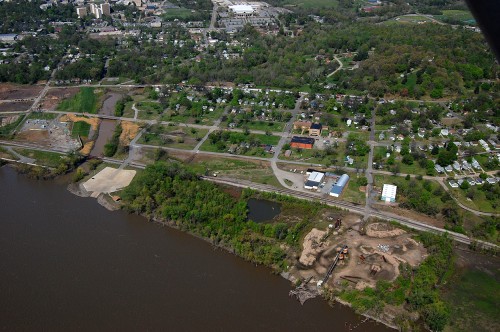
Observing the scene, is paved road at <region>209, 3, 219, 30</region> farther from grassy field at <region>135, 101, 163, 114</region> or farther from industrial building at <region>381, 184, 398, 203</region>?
industrial building at <region>381, 184, 398, 203</region>

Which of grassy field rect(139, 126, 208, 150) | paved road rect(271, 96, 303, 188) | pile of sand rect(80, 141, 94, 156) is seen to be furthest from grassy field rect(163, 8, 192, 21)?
pile of sand rect(80, 141, 94, 156)

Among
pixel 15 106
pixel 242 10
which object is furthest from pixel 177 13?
pixel 15 106

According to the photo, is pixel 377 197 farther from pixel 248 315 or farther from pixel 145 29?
pixel 145 29

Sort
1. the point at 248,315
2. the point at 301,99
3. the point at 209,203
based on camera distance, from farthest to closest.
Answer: the point at 301,99, the point at 209,203, the point at 248,315

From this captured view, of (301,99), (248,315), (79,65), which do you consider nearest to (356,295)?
(248,315)

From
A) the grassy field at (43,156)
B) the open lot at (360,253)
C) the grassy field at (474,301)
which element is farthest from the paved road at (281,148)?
the grassy field at (43,156)

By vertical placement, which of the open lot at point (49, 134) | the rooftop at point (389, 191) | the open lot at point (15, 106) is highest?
the rooftop at point (389, 191)

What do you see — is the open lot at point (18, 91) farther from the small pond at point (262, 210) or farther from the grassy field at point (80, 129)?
the small pond at point (262, 210)

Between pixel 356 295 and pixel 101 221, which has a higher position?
pixel 356 295
